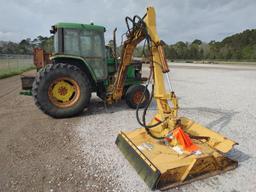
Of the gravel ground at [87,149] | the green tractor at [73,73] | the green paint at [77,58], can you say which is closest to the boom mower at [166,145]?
the gravel ground at [87,149]

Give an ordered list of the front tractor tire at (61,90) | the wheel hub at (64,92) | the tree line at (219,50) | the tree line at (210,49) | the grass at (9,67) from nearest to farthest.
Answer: the front tractor tire at (61,90), the wheel hub at (64,92), the grass at (9,67), the tree line at (210,49), the tree line at (219,50)

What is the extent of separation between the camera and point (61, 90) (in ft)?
18.0

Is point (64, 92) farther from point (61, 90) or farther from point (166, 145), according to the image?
point (166, 145)

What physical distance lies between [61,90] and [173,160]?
11.9 feet

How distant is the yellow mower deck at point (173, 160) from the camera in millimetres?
2635

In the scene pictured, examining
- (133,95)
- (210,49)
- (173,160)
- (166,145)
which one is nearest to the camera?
(173,160)

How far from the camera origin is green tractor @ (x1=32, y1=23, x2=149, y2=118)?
17.3 ft

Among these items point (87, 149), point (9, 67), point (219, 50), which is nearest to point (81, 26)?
point (87, 149)

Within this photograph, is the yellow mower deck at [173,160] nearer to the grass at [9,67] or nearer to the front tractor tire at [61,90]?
the front tractor tire at [61,90]

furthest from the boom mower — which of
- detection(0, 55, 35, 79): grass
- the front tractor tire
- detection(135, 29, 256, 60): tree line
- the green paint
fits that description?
detection(135, 29, 256, 60): tree line

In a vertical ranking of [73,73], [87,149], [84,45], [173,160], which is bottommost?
[87,149]

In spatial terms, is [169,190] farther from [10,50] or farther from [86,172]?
[10,50]

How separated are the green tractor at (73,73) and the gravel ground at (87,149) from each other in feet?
1.42

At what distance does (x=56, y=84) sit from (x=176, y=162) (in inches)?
148
